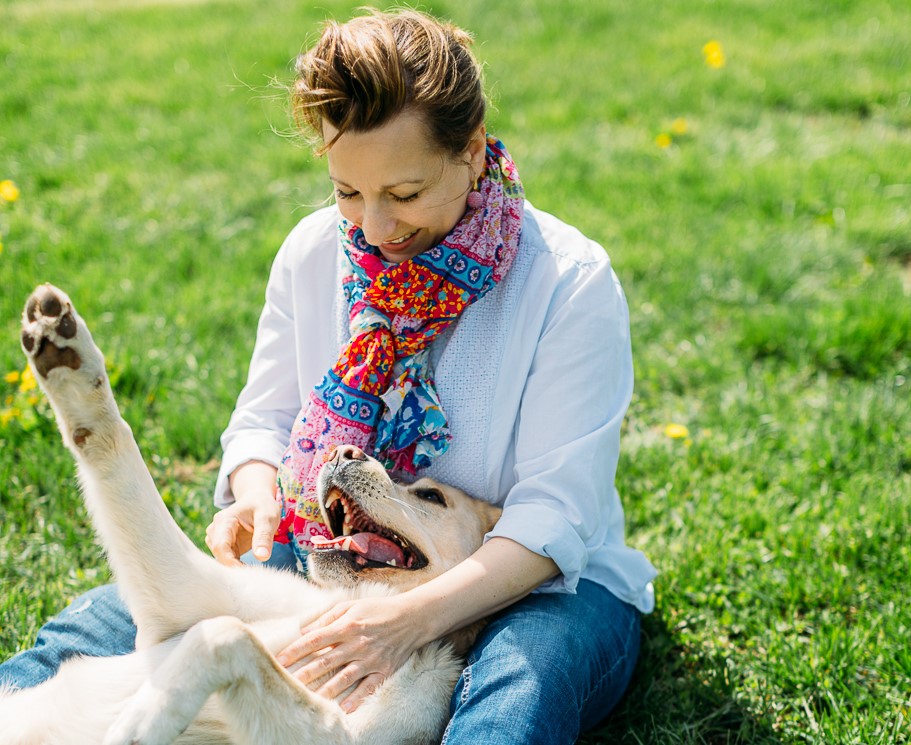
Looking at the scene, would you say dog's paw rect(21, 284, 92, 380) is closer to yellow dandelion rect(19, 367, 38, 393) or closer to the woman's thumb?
the woman's thumb

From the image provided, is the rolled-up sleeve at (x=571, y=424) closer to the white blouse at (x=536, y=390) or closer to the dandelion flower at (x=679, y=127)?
the white blouse at (x=536, y=390)

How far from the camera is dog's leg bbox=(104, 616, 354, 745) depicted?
6.41 feet

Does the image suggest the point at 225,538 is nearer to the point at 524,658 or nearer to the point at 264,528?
the point at 264,528

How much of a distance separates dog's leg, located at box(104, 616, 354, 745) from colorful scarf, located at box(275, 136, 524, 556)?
0.60 metres

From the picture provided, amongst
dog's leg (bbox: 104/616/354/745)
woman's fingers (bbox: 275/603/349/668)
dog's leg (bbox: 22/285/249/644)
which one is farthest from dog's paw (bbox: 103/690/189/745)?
dog's leg (bbox: 22/285/249/644)

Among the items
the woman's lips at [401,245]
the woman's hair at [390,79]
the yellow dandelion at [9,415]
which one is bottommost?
the yellow dandelion at [9,415]

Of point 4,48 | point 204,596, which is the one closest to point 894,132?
point 204,596

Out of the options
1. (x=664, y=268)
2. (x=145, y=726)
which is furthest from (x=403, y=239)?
(x=664, y=268)

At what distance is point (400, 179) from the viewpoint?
2.32 meters

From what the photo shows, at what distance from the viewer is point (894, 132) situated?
6.29 metres

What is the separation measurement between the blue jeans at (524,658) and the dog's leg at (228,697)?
1.18ft

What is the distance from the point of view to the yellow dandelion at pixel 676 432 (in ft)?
12.4

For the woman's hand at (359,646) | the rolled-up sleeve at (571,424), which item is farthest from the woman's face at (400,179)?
the woman's hand at (359,646)

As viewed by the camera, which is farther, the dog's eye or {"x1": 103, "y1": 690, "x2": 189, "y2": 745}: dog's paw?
the dog's eye
